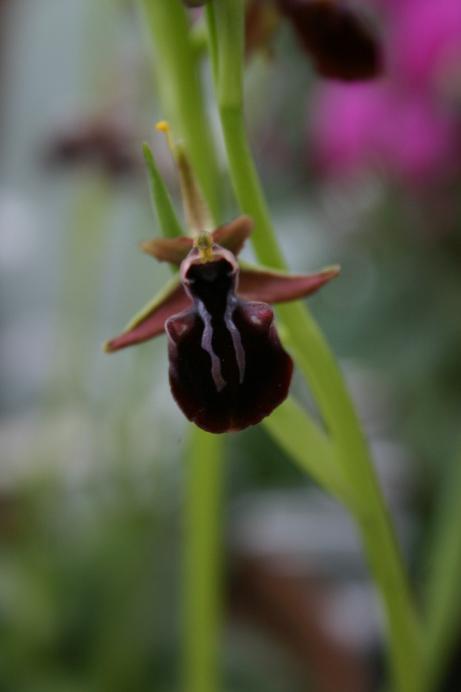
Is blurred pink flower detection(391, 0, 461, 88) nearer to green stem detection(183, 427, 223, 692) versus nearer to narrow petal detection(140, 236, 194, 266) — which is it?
green stem detection(183, 427, 223, 692)

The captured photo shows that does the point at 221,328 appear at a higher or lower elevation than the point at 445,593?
higher

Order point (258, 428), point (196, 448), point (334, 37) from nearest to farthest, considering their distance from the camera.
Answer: point (334, 37), point (196, 448), point (258, 428)

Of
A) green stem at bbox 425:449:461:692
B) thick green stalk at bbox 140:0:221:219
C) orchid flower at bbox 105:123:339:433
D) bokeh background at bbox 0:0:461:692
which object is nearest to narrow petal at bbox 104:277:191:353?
orchid flower at bbox 105:123:339:433

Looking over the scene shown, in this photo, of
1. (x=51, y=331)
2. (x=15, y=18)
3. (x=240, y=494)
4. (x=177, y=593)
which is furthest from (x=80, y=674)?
(x=15, y=18)

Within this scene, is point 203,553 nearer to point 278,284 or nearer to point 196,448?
point 196,448

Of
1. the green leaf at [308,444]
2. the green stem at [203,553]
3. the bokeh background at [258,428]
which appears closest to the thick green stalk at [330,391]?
the green leaf at [308,444]

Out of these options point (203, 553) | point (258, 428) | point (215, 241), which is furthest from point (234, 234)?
point (258, 428)

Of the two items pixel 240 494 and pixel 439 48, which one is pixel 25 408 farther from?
pixel 439 48
